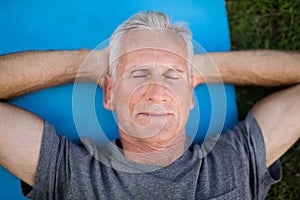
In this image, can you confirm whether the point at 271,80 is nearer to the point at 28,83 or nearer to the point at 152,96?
the point at 152,96

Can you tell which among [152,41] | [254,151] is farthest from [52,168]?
[254,151]

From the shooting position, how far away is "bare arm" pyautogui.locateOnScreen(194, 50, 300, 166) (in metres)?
1.61

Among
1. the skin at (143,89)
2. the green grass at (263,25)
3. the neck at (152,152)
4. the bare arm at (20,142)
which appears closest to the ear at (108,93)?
the skin at (143,89)

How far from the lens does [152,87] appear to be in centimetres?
143

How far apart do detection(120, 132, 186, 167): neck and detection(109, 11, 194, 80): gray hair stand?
0.22 m

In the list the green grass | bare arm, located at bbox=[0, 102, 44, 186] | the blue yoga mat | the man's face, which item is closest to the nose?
the man's face

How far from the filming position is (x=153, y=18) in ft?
5.03

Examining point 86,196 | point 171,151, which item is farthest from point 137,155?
point 86,196

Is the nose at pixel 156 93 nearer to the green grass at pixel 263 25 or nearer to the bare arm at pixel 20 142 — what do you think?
the bare arm at pixel 20 142

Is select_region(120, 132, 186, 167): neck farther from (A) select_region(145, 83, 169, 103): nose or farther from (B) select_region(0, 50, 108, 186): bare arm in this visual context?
(B) select_region(0, 50, 108, 186): bare arm

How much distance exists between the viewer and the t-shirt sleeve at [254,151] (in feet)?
5.13

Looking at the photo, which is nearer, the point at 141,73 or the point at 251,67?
the point at 141,73

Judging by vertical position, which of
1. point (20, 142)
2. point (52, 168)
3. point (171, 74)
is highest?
point (171, 74)

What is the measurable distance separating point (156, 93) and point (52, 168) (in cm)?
40
